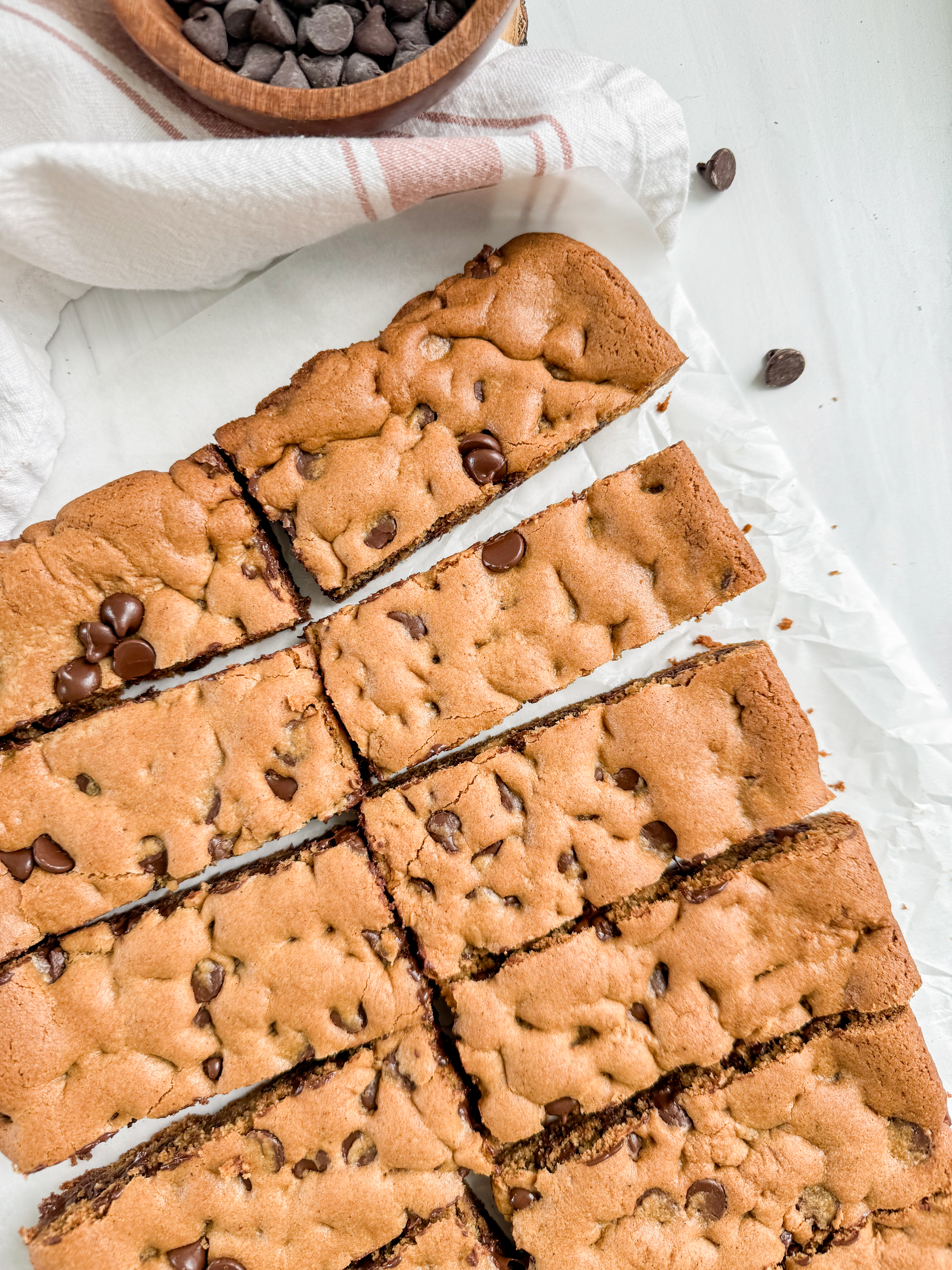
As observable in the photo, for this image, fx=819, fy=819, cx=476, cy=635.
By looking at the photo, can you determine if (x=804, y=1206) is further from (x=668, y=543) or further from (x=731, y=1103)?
(x=668, y=543)

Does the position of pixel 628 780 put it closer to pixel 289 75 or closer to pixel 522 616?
pixel 522 616

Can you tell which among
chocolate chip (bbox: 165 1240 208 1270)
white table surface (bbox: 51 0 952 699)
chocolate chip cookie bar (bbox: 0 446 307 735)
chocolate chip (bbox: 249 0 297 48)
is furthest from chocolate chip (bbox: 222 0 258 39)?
chocolate chip (bbox: 165 1240 208 1270)

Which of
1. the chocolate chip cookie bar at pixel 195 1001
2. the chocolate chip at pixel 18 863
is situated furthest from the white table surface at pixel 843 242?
the chocolate chip at pixel 18 863

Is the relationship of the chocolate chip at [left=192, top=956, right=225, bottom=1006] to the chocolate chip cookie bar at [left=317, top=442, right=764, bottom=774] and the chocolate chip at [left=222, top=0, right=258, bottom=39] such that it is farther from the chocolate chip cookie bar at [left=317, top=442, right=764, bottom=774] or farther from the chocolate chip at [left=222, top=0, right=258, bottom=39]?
the chocolate chip at [left=222, top=0, right=258, bottom=39]

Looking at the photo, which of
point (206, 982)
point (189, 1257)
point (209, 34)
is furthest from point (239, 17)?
point (189, 1257)

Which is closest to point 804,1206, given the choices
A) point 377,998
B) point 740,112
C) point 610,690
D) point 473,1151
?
point 473,1151
